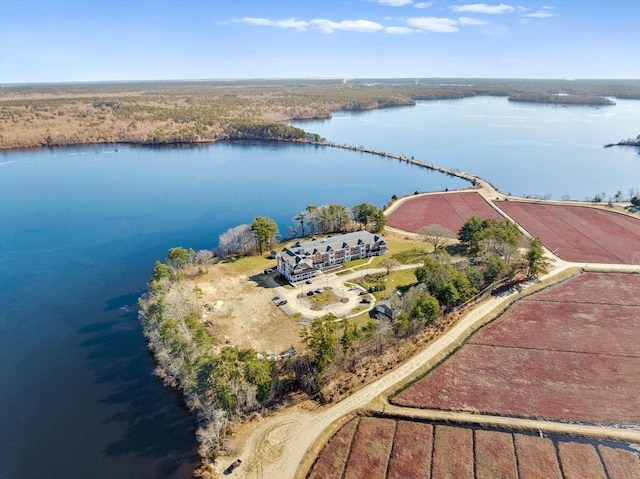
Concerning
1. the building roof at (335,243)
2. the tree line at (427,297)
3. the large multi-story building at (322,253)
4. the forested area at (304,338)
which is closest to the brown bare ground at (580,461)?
the forested area at (304,338)

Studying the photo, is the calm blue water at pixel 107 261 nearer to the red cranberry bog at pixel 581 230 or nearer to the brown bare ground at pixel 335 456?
the brown bare ground at pixel 335 456

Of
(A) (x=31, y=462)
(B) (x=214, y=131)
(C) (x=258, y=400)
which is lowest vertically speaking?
(A) (x=31, y=462)

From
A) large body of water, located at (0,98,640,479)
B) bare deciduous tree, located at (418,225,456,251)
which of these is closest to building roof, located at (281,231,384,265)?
bare deciduous tree, located at (418,225,456,251)

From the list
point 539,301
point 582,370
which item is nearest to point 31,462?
point 582,370

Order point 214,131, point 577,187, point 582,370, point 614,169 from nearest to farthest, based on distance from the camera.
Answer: point 582,370
point 577,187
point 614,169
point 214,131

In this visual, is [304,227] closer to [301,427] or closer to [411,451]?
[301,427]

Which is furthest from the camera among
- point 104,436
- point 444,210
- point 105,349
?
point 444,210

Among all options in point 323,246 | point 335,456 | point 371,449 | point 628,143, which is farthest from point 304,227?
point 628,143

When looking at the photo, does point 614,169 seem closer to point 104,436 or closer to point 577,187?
point 577,187

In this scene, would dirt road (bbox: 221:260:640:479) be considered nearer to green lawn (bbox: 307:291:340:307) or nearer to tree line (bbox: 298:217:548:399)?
tree line (bbox: 298:217:548:399)
